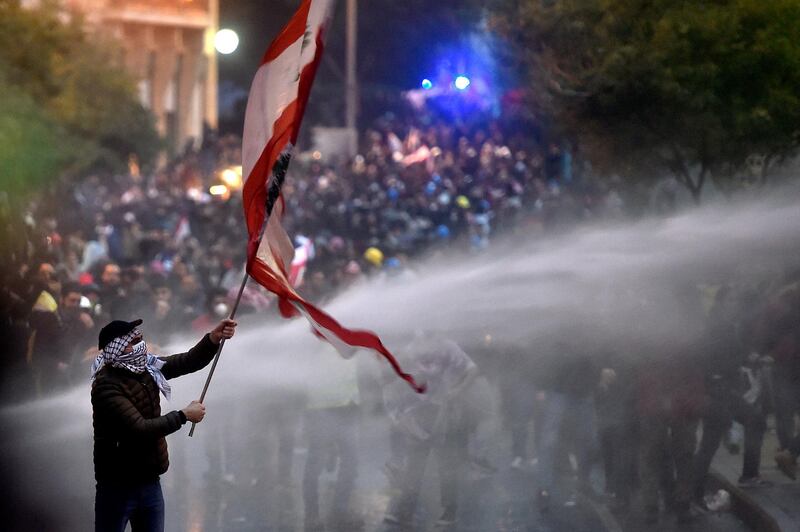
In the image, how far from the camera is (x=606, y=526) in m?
9.96

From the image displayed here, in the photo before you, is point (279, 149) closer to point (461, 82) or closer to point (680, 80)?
point (680, 80)

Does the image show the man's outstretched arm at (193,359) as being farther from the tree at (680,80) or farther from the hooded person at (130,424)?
the tree at (680,80)

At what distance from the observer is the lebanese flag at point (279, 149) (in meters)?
6.10

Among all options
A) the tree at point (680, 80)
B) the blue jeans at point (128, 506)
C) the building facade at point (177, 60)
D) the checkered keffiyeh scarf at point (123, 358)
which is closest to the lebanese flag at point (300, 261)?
the tree at point (680, 80)

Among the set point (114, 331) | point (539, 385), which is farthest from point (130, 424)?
point (539, 385)

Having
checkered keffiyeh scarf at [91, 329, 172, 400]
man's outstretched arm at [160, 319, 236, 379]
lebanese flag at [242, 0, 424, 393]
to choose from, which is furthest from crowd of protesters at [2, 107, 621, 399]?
lebanese flag at [242, 0, 424, 393]

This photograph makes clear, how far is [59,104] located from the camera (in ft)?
107

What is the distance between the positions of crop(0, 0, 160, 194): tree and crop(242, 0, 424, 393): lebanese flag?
1586 cm

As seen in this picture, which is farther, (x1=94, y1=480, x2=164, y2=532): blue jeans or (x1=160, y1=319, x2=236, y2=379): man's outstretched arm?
(x1=160, y1=319, x2=236, y2=379): man's outstretched arm

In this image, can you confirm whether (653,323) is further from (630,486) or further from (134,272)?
(134,272)

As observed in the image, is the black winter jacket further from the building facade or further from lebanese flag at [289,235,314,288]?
the building facade

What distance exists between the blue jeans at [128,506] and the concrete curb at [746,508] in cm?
418

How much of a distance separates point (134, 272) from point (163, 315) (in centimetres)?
192

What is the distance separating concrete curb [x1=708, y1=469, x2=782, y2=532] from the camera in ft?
30.9
